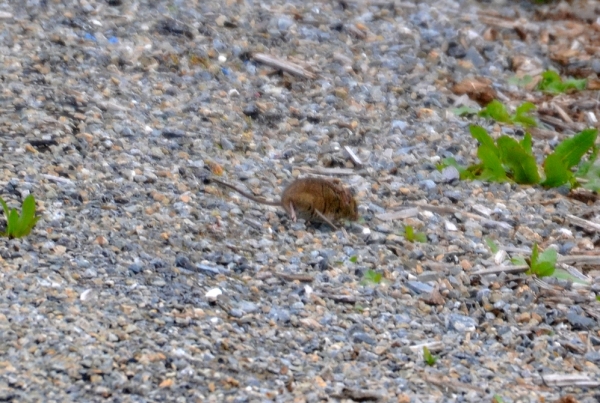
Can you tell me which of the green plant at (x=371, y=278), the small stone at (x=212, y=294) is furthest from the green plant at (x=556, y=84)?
the small stone at (x=212, y=294)

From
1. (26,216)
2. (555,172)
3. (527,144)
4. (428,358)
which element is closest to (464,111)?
(527,144)

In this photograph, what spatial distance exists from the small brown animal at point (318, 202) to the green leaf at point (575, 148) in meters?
1.39

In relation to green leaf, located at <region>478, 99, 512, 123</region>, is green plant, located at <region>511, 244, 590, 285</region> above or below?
above

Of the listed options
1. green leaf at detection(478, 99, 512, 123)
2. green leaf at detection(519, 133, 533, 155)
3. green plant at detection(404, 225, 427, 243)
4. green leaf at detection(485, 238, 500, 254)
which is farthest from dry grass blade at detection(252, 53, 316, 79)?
green leaf at detection(485, 238, 500, 254)

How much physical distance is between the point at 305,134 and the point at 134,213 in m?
1.36

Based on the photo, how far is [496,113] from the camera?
5.63 m

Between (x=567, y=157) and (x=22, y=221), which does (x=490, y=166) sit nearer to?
(x=567, y=157)

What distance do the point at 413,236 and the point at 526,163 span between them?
98cm

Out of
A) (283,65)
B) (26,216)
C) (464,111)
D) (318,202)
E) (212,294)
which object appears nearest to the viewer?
(212,294)

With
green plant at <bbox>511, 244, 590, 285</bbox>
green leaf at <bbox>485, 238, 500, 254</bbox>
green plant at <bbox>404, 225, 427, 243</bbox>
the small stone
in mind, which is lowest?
the small stone

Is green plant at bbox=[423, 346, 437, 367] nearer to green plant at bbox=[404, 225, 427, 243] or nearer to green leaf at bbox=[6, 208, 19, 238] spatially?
green plant at bbox=[404, 225, 427, 243]

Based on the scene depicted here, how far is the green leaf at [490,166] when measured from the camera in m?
4.97

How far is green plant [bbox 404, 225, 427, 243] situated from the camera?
434 centimetres

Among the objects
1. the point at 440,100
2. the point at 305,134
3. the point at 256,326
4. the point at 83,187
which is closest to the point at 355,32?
the point at 440,100
